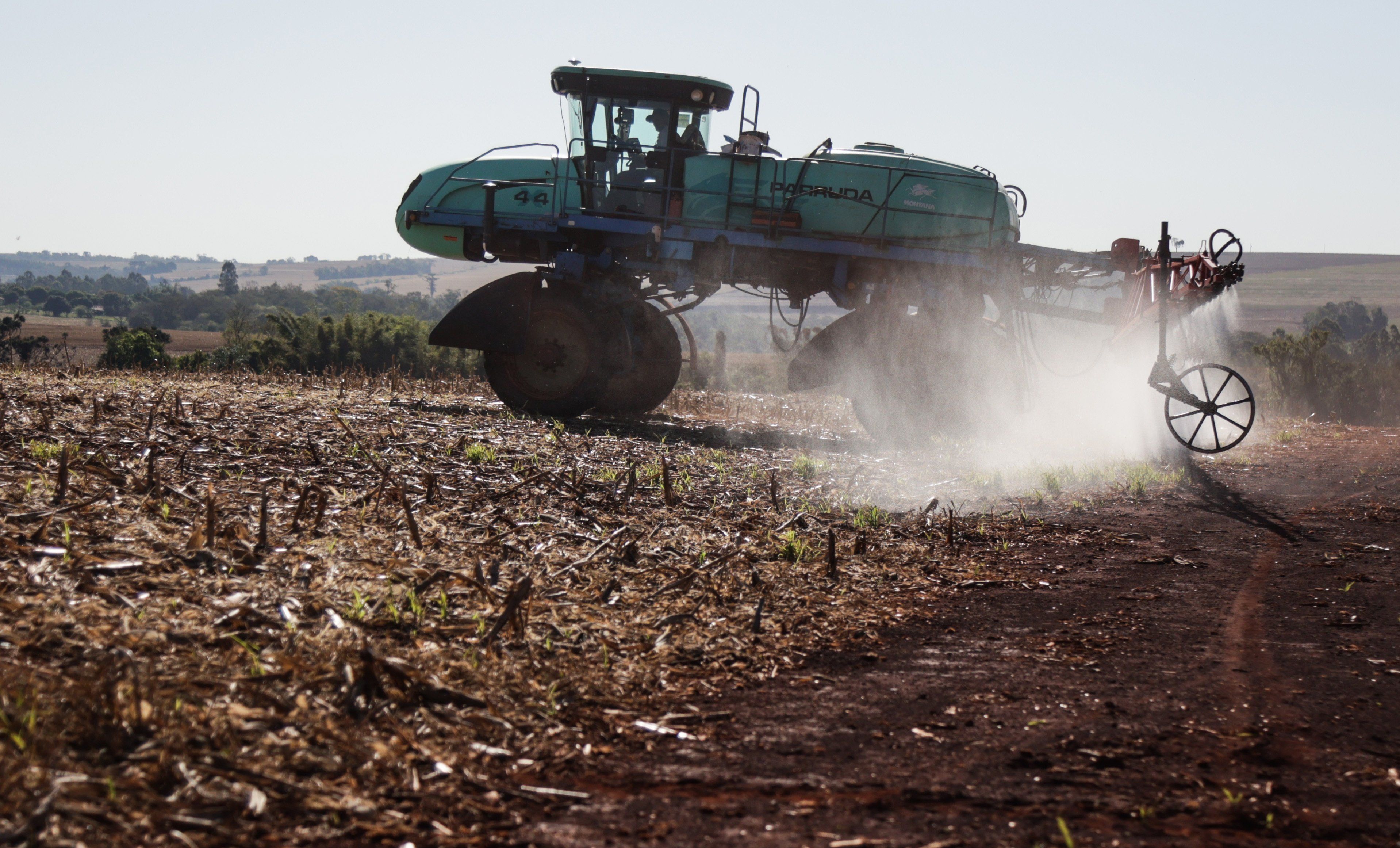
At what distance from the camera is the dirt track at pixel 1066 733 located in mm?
3191

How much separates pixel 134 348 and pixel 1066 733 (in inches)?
1652

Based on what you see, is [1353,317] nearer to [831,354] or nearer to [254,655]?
[831,354]

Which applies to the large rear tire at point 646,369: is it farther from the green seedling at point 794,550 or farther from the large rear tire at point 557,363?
the green seedling at point 794,550

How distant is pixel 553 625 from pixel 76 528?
2441 mm

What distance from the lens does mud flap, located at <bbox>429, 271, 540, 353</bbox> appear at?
13.7m

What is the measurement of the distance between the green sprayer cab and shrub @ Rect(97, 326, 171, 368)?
2569cm

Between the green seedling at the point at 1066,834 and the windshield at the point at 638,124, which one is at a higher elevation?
the windshield at the point at 638,124

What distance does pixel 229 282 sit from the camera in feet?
545

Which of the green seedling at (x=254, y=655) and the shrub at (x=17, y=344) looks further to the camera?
the shrub at (x=17, y=344)

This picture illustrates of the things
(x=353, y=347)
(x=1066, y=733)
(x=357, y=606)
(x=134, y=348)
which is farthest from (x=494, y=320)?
(x=353, y=347)

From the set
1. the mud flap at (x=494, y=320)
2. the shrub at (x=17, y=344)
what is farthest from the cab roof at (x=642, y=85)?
the shrub at (x=17, y=344)

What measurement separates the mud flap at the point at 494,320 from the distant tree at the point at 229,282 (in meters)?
139

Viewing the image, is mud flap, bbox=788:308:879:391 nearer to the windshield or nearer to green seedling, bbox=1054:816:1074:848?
the windshield

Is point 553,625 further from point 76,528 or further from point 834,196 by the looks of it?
point 834,196
